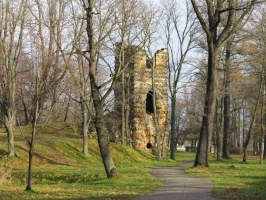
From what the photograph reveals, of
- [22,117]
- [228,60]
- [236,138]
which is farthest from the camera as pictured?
[236,138]

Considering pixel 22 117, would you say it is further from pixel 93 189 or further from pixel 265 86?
pixel 93 189

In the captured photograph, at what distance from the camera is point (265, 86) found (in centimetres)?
3108

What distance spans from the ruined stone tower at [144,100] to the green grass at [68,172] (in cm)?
324

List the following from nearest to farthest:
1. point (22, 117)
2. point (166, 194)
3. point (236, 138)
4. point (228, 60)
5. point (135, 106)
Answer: point (166, 194), point (228, 60), point (135, 106), point (22, 117), point (236, 138)

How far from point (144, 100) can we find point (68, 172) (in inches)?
702

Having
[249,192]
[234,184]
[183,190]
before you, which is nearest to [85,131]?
[234,184]

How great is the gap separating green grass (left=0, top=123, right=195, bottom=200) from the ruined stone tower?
324 centimetres

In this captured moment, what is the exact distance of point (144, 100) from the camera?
36.4m

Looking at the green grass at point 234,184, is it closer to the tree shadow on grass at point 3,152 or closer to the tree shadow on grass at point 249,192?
the tree shadow on grass at point 249,192

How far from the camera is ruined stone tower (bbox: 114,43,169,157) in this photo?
35.3 metres

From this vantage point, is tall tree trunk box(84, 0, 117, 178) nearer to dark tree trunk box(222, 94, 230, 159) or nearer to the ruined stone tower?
the ruined stone tower

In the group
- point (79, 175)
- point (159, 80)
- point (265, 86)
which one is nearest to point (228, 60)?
point (265, 86)

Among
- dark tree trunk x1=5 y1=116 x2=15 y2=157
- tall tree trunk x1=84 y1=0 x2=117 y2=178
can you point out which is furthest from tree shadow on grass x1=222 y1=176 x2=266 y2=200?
dark tree trunk x1=5 y1=116 x2=15 y2=157

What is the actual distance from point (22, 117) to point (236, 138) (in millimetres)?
30715
